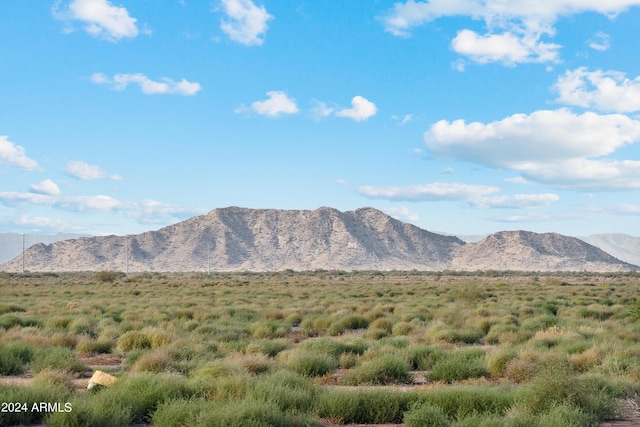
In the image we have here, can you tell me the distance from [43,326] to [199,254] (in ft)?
471

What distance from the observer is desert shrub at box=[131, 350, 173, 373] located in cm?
1314

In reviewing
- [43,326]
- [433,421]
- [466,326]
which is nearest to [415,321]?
[466,326]

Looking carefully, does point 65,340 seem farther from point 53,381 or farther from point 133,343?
point 53,381

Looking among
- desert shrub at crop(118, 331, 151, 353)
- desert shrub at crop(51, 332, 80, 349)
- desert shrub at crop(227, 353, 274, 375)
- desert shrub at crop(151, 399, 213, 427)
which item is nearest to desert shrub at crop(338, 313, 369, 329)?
desert shrub at crop(118, 331, 151, 353)

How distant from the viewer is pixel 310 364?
1402 cm

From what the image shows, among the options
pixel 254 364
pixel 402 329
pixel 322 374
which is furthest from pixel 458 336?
pixel 254 364

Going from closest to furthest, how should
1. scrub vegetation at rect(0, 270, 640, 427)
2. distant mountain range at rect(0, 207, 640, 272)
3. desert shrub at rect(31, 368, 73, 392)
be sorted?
scrub vegetation at rect(0, 270, 640, 427) < desert shrub at rect(31, 368, 73, 392) < distant mountain range at rect(0, 207, 640, 272)

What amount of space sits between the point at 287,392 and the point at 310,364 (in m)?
4.09

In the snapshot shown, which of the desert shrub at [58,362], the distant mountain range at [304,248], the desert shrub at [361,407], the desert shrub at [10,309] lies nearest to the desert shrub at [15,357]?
the desert shrub at [58,362]

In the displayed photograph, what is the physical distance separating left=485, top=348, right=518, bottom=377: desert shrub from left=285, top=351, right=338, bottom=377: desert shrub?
3.84 meters

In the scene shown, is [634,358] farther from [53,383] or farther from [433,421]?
[53,383]

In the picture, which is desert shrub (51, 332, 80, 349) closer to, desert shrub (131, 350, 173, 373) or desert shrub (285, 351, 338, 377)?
A: desert shrub (131, 350, 173, 373)

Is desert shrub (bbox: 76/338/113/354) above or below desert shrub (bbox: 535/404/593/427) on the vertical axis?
below

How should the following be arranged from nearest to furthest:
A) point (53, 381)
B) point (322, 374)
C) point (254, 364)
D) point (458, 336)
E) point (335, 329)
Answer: point (53, 381)
point (254, 364)
point (322, 374)
point (458, 336)
point (335, 329)
